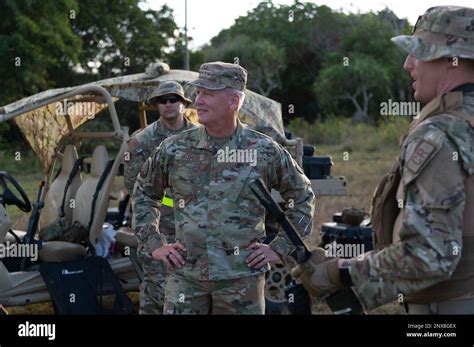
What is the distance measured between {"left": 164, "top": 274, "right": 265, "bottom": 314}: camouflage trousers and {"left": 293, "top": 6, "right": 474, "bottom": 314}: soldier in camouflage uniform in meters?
1.12

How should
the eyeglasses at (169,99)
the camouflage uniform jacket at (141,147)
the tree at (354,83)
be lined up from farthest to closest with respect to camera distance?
the tree at (354,83) → the eyeglasses at (169,99) → the camouflage uniform jacket at (141,147)

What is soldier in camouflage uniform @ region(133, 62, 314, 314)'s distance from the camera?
13.5 feet

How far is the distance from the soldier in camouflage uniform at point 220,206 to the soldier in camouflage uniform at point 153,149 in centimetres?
115

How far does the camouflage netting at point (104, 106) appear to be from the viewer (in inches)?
286

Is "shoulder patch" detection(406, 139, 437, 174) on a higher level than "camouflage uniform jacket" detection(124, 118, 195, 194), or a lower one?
higher

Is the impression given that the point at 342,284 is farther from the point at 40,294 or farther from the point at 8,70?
the point at 8,70

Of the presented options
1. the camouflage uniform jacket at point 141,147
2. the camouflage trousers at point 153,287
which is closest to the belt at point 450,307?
the camouflage trousers at point 153,287

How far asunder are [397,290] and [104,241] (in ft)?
14.3

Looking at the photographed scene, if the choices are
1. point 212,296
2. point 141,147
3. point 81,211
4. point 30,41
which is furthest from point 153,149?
point 30,41

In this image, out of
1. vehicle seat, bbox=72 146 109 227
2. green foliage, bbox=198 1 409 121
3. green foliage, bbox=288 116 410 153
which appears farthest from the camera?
green foliage, bbox=198 1 409 121

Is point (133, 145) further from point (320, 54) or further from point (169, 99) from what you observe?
point (320, 54)

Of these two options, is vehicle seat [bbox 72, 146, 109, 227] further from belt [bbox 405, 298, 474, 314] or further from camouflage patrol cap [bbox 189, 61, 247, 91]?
belt [bbox 405, 298, 474, 314]

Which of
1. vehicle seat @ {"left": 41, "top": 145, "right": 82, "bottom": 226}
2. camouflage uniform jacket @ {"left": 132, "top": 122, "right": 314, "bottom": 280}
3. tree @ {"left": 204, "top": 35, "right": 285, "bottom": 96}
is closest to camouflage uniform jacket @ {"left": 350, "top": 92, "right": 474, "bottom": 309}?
camouflage uniform jacket @ {"left": 132, "top": 122, "right": 314, "bottom": 280}
